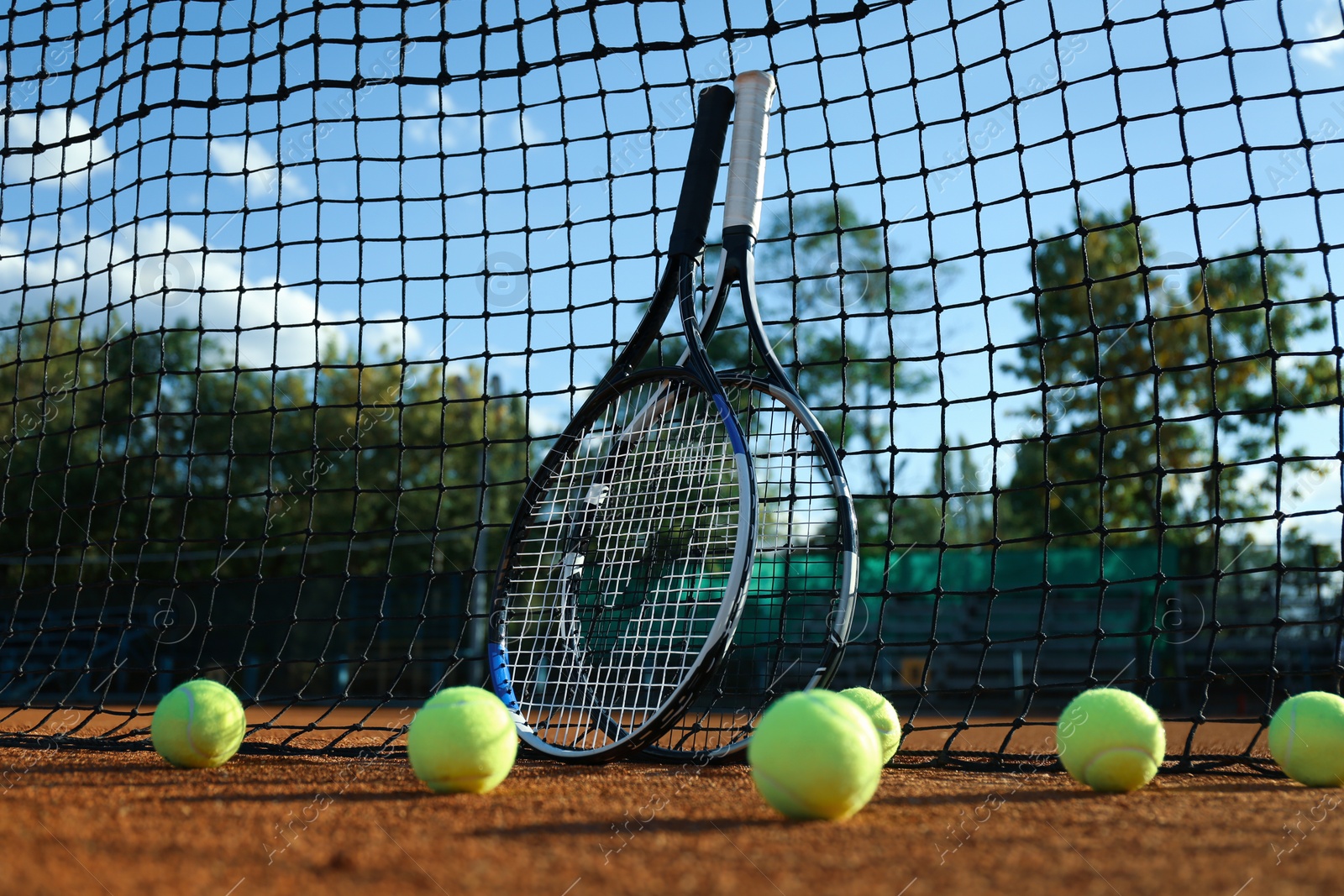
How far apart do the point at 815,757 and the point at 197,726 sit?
184cm

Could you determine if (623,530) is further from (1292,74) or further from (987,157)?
(1292,74)

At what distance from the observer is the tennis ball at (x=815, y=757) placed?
1922mm

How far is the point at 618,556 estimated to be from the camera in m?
3.08

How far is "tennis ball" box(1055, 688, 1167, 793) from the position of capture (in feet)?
7.88

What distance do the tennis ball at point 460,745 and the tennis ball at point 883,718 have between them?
0.96 m

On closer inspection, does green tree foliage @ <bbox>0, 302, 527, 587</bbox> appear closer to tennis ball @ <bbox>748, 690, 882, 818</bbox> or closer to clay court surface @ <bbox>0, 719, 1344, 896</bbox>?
clay court surface @ <bbox>0, 719, 1344, 896</bbox>

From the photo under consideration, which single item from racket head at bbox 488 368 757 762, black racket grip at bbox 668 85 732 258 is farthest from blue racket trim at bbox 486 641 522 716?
black racket grip at bbox 668 85 732 258

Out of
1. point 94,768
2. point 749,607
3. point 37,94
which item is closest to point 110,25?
point 37,94

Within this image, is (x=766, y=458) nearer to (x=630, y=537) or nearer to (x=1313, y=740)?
(x=630, y=537)

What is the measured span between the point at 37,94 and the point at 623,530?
393 cm

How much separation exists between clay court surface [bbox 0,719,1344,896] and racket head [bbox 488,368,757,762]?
24 cm

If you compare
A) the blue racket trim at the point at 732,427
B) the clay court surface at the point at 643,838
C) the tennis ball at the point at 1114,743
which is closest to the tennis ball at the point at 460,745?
the clay court surface at the point at 643,838

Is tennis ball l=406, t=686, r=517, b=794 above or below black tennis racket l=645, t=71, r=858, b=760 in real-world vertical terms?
below

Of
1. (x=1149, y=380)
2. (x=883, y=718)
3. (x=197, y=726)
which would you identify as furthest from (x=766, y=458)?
(x=1149, y=380)
